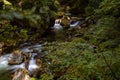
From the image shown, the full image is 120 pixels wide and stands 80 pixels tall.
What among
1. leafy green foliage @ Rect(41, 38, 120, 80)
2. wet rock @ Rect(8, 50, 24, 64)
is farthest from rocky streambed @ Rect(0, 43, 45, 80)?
leafy green foliage @ Rect(41, 38, 120, 80)

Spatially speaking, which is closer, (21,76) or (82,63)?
(82,63)

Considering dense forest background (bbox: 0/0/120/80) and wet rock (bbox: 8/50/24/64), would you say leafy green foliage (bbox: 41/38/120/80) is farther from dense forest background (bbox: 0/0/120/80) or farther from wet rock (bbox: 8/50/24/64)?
wet rock (bbox: 8/50/24/64)

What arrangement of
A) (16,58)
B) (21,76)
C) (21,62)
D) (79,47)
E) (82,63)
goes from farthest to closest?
(16,58), (21,62), (21,76), (79,47), (82,63)

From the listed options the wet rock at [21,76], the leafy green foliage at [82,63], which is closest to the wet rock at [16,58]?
the wet rock at [21,76]

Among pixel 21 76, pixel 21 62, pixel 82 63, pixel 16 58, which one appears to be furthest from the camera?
pixel 16 58

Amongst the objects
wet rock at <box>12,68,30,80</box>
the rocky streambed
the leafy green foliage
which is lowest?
the rocky streambed

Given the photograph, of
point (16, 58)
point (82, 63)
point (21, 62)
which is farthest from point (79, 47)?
point (16, 58)

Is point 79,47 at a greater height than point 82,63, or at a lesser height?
lesser

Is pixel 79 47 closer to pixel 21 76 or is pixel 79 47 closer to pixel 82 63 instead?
pixel 82 63

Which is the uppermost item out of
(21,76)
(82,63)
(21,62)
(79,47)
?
(82,63)

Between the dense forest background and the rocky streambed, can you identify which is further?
the rocky streambed

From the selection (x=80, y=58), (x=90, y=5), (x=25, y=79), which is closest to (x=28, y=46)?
(x=25, y=79)

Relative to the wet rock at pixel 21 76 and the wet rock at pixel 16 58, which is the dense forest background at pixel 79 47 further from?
the wet rock at pixel 16 58

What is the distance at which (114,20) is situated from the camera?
5.66 metres
